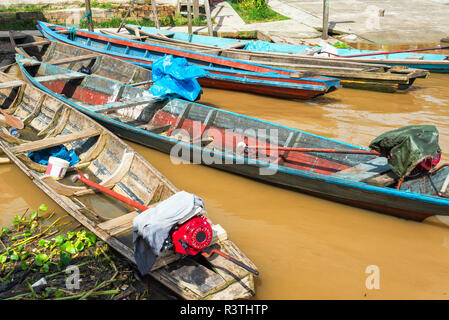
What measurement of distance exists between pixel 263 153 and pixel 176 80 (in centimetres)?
265

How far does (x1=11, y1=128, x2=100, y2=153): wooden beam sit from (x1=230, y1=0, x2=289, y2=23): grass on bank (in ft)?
48.9

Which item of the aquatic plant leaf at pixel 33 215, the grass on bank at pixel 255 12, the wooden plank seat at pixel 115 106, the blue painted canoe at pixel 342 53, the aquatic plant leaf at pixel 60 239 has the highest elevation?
the grass on bank at pixel 255 12

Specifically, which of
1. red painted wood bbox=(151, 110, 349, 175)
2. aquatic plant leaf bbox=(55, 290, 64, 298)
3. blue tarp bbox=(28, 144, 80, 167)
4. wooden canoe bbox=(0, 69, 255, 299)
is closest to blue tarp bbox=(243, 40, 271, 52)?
red painted wood bbox=(151, 110, 349, 175)

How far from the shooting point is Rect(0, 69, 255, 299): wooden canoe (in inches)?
155

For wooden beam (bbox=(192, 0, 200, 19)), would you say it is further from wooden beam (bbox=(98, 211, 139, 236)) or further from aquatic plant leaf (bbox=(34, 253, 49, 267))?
aquatic plant leaf (bbox=(34, 253, 49, 267))

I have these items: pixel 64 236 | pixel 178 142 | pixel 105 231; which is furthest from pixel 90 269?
pixel 178 142

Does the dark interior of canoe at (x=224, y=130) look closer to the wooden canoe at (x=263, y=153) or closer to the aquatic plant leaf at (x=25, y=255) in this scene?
the wooden canoe at (x=263, y=153)

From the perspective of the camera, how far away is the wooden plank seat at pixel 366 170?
550 cm

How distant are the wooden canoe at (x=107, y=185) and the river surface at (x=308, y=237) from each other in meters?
0.56

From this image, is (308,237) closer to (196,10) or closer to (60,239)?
(60,239)

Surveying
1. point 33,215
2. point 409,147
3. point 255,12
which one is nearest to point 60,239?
point 33,215

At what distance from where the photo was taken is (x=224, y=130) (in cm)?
751

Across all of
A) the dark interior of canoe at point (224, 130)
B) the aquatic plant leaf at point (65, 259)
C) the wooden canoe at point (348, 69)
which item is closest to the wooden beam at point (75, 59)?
the dark interior of canoe at point (224, 130)
